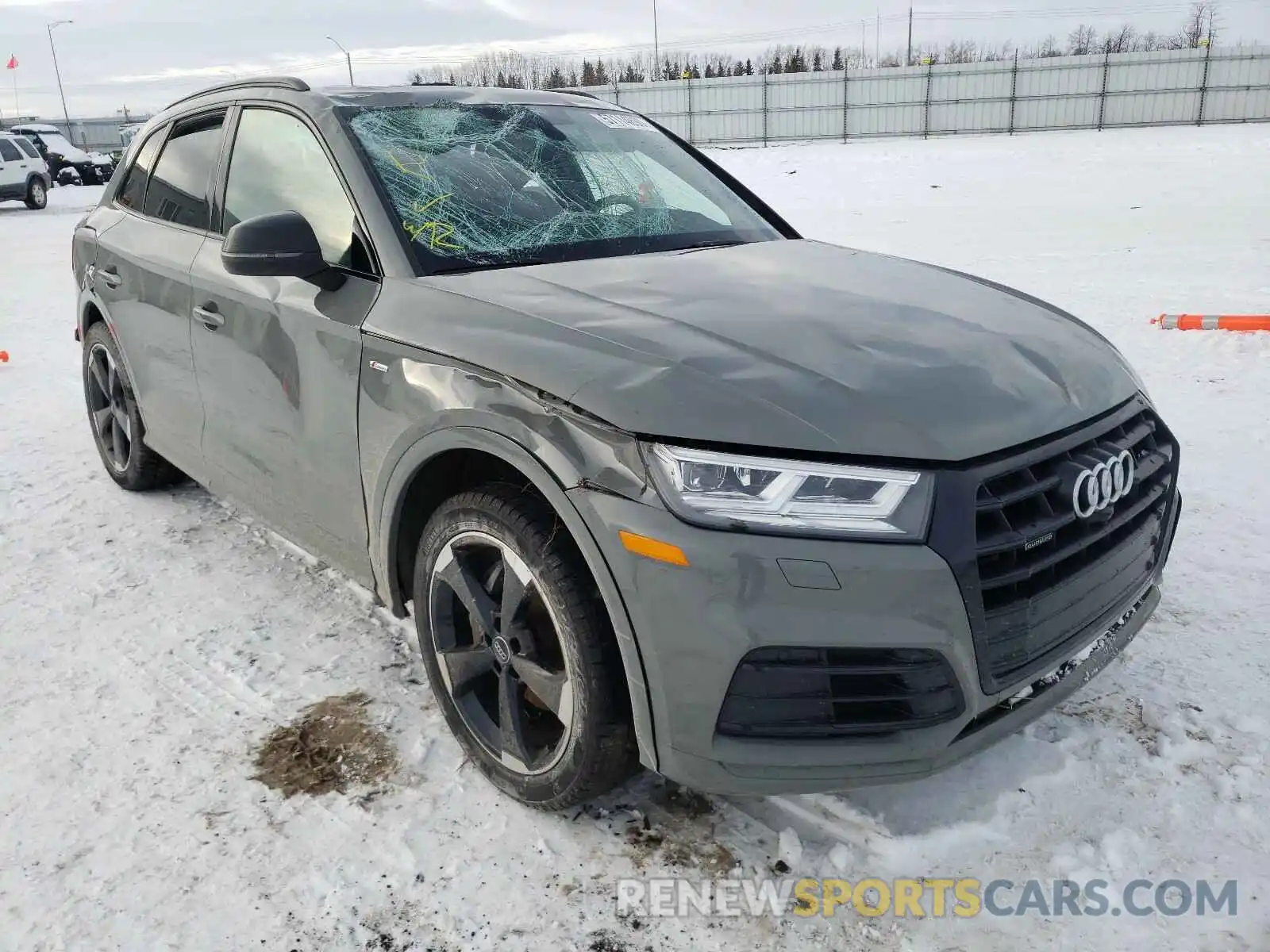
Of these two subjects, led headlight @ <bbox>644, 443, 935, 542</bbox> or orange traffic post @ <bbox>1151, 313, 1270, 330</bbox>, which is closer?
led headlight @ <bbox>644, 443, 935, 542</bbox>

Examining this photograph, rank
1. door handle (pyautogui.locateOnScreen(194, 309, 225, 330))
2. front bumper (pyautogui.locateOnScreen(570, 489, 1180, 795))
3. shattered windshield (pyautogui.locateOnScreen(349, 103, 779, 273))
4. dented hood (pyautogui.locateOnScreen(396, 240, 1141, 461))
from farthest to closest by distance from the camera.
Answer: door handle (pyautogui.locateOnScreen(194, 309, 225, 330)), shattered windshield (pyautogui.locateOnScreen(349, 103, 779, 273)), dented hood (pyautogui.locateOnScreen(396, 240, 1141, 461)), front bumper (pyautogui.locateOnScreen(570, 489, 1180, 795))

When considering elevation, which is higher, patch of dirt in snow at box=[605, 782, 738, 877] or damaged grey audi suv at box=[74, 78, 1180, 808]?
damaged grey audi suv at box=[74, 78, 1180, 808]

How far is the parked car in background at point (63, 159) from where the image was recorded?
107 feet

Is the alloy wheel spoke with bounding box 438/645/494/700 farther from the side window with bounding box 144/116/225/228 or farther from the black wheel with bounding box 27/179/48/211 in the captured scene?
the black wheel with bounding box 27/179/48/211

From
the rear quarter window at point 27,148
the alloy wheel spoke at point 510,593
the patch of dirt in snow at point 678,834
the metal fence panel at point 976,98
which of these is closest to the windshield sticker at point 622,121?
the alloy wheel spoke at point 510,593

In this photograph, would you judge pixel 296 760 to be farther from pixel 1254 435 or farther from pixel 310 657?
pixel 1254 435

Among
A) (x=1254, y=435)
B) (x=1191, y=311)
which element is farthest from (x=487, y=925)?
(x=1191, y=311)

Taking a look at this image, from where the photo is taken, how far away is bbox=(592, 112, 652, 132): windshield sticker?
147 inches

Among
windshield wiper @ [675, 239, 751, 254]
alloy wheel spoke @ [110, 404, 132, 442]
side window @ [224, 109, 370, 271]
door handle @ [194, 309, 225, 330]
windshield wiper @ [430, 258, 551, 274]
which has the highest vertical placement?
side window @ [224, 109, 370, 271]

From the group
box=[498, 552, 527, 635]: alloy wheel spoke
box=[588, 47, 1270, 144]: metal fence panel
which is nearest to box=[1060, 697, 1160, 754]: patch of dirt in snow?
box=[498, 552, 527, 635]: alloy wheel spoke

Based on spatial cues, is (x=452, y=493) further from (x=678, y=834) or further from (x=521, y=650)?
(x=678, y=834)

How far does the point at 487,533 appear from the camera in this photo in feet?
7.66

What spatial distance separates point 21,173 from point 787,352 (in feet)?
88.9

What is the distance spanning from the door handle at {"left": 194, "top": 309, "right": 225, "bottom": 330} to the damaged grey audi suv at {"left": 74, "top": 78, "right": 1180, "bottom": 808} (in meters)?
0.01
